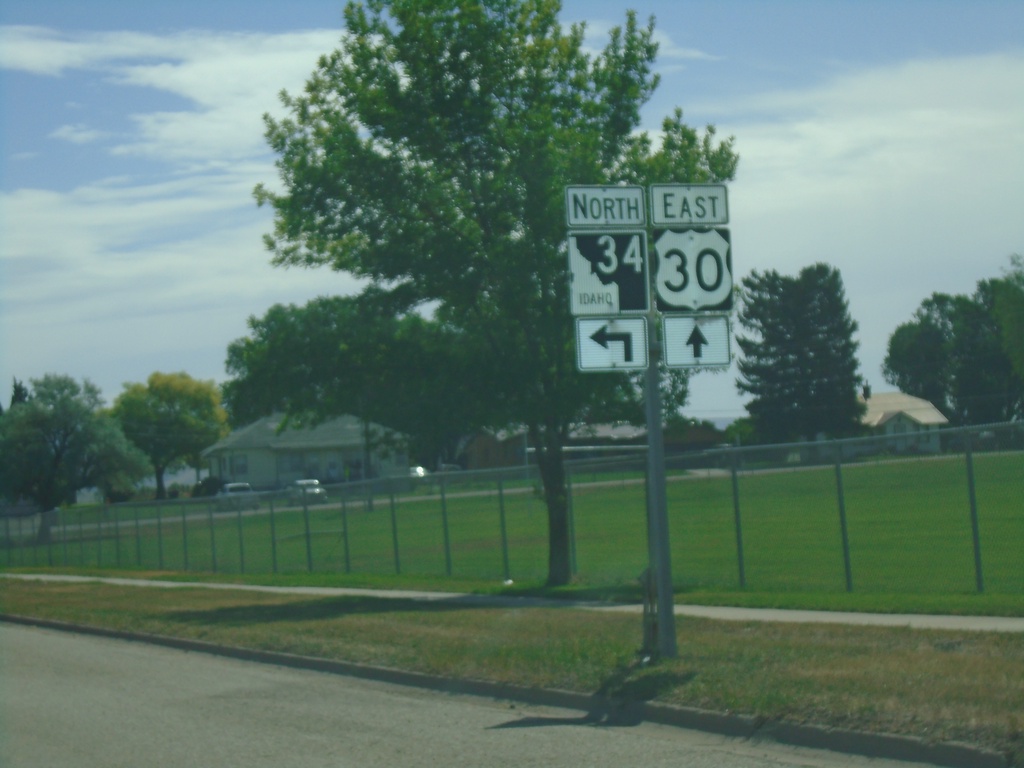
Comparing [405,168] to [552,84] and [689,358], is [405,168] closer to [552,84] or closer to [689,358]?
[552,84]

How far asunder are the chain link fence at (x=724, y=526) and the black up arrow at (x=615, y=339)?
21.1ft

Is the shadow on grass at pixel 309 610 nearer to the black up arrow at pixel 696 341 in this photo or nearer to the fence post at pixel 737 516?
the fence post at pixel 737 516

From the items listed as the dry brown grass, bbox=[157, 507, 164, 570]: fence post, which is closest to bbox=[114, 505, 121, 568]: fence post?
bbox=[157, 507, 164, 570]: fence post

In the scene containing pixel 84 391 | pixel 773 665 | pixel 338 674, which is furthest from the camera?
pixel 84 391

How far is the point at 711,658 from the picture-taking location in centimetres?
1146

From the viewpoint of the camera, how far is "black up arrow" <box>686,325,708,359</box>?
11664 mm

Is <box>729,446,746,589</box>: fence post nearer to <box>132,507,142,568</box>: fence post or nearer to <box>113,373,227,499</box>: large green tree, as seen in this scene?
<box>132,507,142,568</box>: fence post

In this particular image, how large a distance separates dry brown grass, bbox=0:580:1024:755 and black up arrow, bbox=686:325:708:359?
2.84m

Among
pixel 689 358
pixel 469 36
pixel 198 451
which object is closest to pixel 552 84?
pixel 469 36

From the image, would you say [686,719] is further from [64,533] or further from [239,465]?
[239,465]

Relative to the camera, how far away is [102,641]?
1848 cm

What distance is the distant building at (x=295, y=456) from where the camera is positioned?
86.8 meters

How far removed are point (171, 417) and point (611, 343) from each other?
10522 cm

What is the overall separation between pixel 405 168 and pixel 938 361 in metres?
24.1
